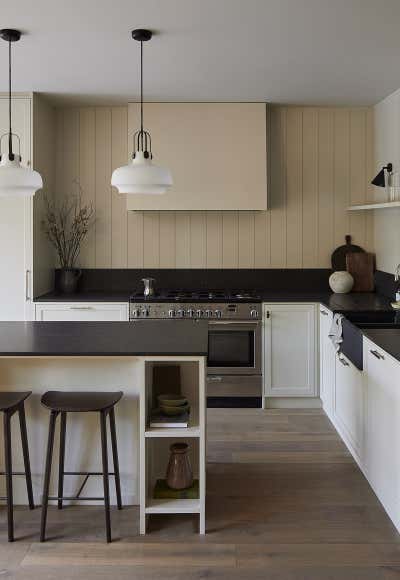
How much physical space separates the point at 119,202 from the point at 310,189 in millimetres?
1673

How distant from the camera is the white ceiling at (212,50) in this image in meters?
3.45

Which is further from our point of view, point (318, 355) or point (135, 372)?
point (318, 355)

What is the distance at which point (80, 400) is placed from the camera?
10.6 ft

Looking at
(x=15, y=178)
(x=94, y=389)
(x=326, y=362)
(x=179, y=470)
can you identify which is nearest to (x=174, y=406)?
(x=179, y=470)

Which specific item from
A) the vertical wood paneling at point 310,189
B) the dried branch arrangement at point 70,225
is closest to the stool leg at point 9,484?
the dried branch arrangement at point 70,225

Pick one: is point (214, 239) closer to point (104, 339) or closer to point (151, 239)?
point (151, 239)

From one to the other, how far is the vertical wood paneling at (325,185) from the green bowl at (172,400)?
2.95 metres

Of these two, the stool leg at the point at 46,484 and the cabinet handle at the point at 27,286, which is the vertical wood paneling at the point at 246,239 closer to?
the cabinet handle at the point at 27,286

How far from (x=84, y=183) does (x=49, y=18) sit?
2.40 meters

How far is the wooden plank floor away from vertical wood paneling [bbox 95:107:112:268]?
243cm

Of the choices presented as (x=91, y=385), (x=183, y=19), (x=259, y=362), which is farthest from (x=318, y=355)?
(x=183, y=19)

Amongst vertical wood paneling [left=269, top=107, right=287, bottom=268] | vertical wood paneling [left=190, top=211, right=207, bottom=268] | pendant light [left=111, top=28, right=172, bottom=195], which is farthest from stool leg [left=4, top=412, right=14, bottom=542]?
vertical wood paneling [left=269, top=107, right=287, bottom=268]

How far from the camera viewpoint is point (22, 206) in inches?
208

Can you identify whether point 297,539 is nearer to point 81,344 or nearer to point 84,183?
point 81,344
